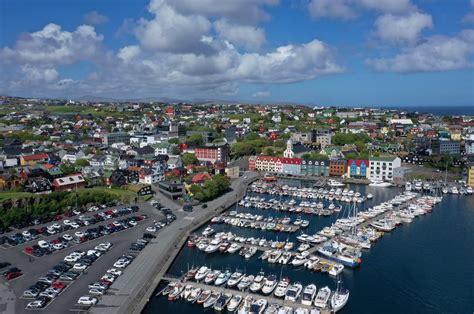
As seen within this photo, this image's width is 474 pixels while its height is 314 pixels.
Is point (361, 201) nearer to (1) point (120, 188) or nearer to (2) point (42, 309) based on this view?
(1) point (120, 188)

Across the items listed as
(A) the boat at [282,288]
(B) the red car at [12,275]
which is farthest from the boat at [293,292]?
(B) the red car at [12,275]

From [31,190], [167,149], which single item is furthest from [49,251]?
[167,149]

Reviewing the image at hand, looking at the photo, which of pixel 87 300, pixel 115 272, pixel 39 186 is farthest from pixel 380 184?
pixel 87 300

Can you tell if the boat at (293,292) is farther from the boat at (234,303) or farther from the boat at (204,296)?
the boat at (204,296)

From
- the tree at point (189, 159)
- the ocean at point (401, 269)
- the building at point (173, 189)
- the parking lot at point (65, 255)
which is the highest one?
the tree at point (189, 159)

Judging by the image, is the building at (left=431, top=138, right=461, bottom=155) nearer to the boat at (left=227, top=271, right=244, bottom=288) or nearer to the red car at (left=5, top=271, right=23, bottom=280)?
the boat at (left=227, top=271, right=244, bottom=288)

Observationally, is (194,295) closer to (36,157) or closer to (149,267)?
(149,267)
